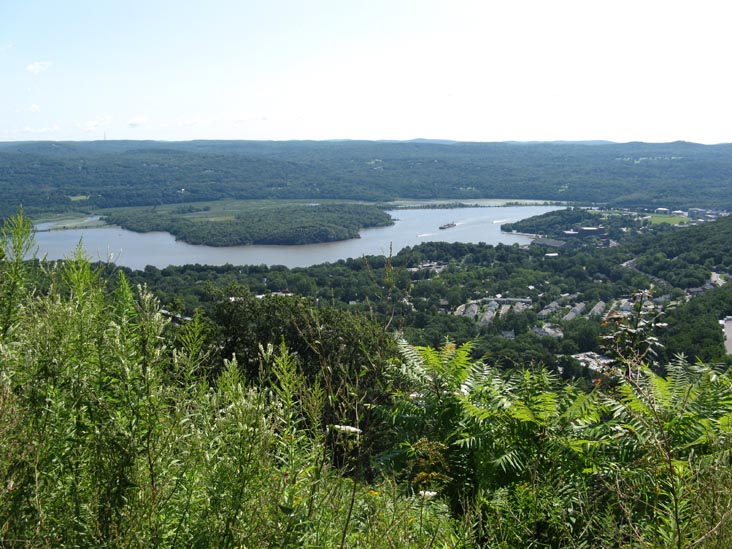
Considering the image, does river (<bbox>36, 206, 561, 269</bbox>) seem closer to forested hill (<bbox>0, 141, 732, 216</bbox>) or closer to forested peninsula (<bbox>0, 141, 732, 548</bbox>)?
forested hill (<bbox>0, 141, 732, 216</bbox>)

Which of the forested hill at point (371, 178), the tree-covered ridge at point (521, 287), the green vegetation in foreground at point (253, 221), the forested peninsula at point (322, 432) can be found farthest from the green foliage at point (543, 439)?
the forested hill at point (371, 178)

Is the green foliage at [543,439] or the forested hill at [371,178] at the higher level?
the green foliage at [543,439]

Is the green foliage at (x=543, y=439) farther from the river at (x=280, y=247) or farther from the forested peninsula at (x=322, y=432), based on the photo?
the river at (x=280, y=247)

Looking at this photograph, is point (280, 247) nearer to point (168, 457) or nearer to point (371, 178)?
point (168, 457)

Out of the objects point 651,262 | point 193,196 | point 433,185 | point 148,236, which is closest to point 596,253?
point 651,262

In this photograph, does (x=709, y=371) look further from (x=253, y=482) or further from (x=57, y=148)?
(x=57, y=148)

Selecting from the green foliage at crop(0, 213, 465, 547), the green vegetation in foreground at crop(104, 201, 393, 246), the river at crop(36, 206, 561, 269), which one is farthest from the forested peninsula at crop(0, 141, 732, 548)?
the green vegetation in foreground at crop(104, 201, 393, 246)
